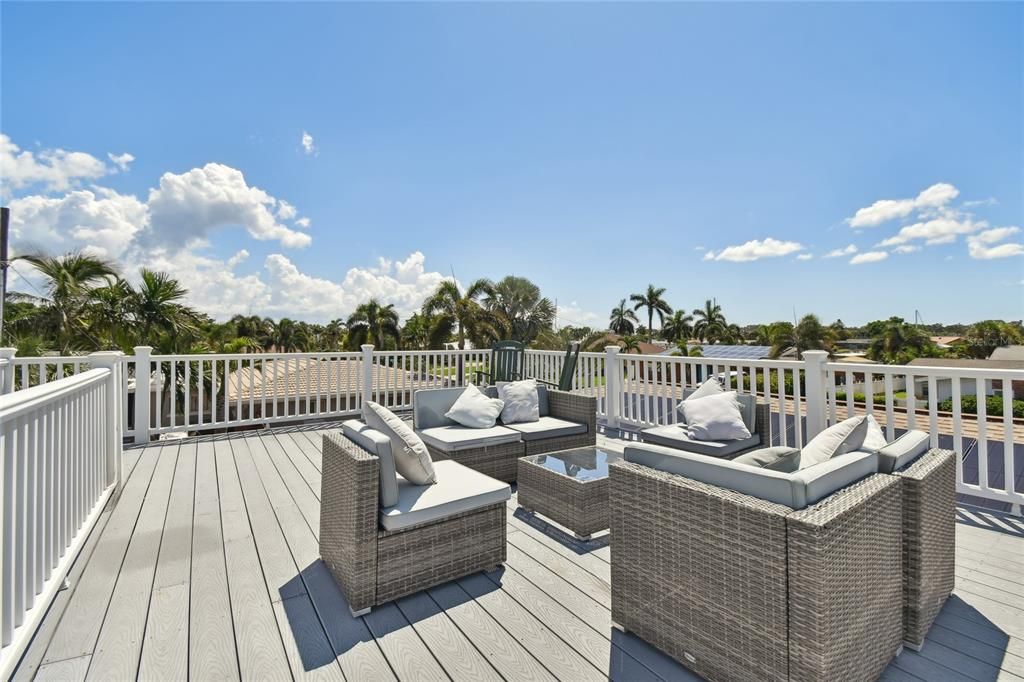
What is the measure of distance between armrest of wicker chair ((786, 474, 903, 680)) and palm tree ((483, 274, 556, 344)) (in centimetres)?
1641

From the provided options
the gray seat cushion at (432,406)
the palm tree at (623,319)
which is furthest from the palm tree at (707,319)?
the gray seat cushion at (432,406)

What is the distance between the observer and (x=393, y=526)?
1.90 meters

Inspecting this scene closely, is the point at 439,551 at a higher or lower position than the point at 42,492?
lower

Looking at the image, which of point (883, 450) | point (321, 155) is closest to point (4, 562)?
point (883, 450)

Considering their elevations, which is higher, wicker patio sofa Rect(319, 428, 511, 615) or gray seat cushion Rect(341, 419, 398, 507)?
gray seat cushion Rect(341, 419, 398, 507)

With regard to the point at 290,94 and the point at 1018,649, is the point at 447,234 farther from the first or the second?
the point at 1018,649

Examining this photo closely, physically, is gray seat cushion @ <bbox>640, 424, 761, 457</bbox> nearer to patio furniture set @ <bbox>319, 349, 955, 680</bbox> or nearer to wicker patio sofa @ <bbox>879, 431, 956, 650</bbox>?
patio furniture set @ <bbox>319, 349, 955, 680</bbox>

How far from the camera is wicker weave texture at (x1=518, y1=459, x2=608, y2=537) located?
254 centimetres

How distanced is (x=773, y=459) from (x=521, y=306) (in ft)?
56.8

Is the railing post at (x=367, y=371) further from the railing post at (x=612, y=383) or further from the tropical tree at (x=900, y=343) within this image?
the tropical tree at (x=900, y=343)

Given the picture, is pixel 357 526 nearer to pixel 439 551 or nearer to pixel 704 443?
pixel 439 551

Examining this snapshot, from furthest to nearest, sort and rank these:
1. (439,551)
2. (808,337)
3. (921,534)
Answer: (808,337) → (439,551) → (921,534)

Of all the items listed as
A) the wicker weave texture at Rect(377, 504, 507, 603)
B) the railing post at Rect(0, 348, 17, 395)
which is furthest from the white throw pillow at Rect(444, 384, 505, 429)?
the railing post at Rect(0, 348, 17, 395)

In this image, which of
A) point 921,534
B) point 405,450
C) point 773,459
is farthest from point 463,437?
point 921,534
